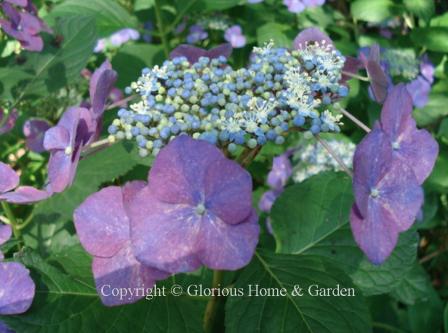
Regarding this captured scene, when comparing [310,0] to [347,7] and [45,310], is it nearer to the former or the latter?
[347,7]

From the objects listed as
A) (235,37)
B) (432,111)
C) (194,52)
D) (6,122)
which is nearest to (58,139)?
(194,52)

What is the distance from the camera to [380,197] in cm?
80

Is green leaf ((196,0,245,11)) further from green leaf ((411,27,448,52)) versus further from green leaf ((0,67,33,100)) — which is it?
green leaf ((411,27,448,52))

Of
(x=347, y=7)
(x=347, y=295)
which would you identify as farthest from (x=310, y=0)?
(x=347, y=295)

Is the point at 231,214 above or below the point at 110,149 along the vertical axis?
above

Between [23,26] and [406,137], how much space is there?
942mm

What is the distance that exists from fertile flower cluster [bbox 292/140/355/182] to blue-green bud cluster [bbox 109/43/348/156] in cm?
71

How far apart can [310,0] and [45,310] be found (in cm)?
160

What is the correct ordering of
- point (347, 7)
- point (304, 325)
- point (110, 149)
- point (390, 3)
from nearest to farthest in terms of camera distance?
point (304, 325)
point (110, 149)
point (390, 3)
point (347, 7)

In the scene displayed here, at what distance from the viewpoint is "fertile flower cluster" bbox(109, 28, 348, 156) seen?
30.9 inches

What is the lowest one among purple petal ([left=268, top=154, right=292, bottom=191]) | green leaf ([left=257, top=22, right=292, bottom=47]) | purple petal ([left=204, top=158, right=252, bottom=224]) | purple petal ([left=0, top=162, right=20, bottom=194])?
purple petal ([left=268, top=154, right=292, bottom=191])

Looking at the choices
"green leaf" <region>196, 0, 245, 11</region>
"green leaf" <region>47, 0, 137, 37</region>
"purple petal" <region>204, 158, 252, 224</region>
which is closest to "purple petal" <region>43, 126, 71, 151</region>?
"purple petal" <region>204, 158, 252, 224</region>

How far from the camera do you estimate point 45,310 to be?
858mm

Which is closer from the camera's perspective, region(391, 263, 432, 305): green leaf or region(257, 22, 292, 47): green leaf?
region(391, 263, 432, 305): green leaf
